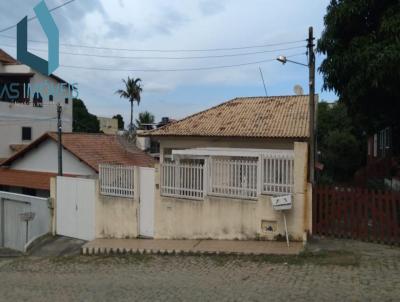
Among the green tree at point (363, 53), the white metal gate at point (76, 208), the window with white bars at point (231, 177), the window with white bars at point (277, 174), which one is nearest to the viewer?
the green tree at point (363, 53)

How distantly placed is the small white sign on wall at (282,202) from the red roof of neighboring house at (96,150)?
1375cm

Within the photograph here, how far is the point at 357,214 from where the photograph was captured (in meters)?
11.0

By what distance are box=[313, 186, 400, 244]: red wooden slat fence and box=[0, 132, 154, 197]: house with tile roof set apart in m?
14.6

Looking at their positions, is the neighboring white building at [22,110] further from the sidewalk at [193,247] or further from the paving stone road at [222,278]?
the paving stone road at [222,278]

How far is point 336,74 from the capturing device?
1207cm

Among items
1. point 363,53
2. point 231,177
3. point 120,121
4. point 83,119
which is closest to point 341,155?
point 231,177

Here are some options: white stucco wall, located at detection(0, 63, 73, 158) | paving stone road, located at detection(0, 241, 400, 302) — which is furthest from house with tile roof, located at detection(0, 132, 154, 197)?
paving stone road, located at detection(0, 241, 400, 302)

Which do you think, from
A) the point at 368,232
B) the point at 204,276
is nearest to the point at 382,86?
the point at 368,232

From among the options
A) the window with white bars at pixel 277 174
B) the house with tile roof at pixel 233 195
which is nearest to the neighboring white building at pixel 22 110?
the house with tile roof at pixel 233 195

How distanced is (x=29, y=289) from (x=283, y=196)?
5.78 meters

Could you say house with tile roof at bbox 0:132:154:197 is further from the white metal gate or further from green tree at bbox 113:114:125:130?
green tree at bbox 113:114:125:130

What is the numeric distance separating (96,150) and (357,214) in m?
17.7

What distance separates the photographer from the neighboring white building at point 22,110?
3369 centimetres

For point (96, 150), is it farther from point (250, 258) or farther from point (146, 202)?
point (250, 258)
